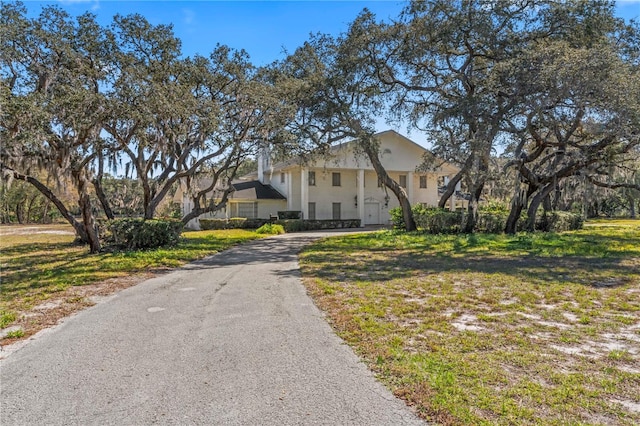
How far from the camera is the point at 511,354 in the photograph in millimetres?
3945

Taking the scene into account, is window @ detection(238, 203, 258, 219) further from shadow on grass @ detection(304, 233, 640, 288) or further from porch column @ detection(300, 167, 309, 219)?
shadow on grass @ detection(304, 233, 640, 288)

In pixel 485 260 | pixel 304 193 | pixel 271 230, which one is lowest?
pixel 485 260

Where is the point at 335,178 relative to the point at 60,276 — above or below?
above

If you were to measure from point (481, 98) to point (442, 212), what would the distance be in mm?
6338

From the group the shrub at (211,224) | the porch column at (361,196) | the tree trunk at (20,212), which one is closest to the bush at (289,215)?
the shrub at (211,224)

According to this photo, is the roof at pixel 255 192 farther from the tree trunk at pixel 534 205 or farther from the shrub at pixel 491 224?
the tree trunk at pixel 534 205

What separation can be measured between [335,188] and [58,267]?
21.7 m

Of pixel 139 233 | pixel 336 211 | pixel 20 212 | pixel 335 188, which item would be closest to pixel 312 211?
pixel 336 211

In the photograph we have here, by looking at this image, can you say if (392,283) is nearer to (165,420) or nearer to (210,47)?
(165,420)

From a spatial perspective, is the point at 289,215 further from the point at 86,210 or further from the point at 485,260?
the point at 485,260

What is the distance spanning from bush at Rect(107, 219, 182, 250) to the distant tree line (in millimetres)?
812

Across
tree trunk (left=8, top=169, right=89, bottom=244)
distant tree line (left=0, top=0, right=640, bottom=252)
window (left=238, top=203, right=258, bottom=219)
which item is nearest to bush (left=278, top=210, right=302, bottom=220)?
window (left=238, top=203, right=258, bottom=219)

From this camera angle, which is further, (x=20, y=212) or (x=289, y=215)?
(x=20, y=212)

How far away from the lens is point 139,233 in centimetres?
1384
